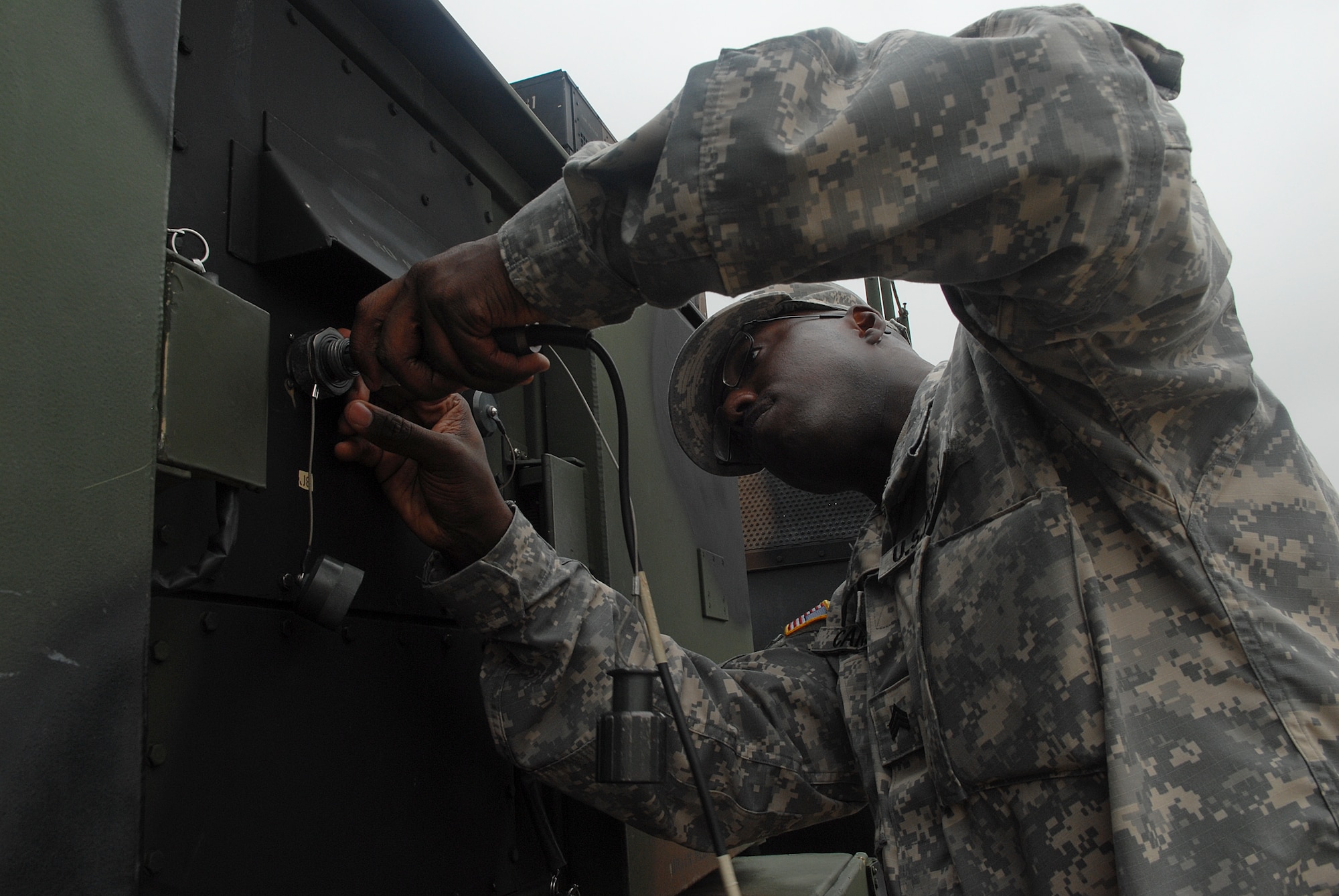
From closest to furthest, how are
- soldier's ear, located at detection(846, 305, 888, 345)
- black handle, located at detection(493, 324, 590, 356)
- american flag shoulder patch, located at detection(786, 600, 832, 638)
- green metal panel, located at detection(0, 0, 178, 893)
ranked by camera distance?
green metal panel, located at detection(0, 0, 178, 893)
black handle, located at detection(493, 324, 590, 356)
soldier's ear, located at detection(846, 305, 888, 345)
american flag shoulder patch, located at detection(786, 600, 832, 638)

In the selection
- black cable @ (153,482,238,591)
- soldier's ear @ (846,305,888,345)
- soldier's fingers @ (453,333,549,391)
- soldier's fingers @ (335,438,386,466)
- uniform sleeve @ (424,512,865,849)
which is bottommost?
uniform sleeve @ (424,512,865,849)

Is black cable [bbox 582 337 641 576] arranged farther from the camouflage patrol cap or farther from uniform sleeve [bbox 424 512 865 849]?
the camouflage patrol cap

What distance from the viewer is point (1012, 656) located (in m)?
1.20

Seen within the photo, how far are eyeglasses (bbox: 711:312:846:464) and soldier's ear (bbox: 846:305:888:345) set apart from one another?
0.09ft

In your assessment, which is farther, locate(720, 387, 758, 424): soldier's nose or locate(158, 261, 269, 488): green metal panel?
locate(720, 387, 758, 424): soldier's nose

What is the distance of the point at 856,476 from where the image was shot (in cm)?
206

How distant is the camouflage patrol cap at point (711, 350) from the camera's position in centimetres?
213

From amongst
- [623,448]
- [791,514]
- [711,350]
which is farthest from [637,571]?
[791,514]

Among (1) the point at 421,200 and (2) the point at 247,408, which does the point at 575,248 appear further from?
(1) the point at 421,200

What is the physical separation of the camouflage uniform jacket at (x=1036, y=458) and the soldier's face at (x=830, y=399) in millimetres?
407

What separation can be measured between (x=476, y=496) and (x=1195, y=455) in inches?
41.4

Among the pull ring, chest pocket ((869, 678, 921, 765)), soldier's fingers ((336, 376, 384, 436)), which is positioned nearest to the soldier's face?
chest pocket ((869, 678, 921, 765))

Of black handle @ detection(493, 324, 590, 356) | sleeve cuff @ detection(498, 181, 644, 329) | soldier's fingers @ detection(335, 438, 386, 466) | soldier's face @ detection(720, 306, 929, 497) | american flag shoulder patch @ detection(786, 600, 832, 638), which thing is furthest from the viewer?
american flag shoulder patch @ detection(786, 600, 832, 638)

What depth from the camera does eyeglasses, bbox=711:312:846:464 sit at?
2.13 meters
